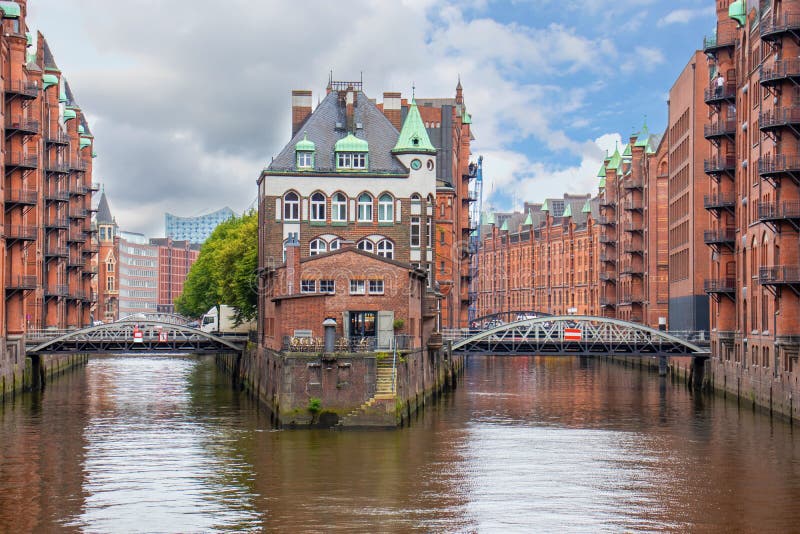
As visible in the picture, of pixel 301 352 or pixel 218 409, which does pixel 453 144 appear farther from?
pixel 301 352

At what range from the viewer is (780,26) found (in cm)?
6147

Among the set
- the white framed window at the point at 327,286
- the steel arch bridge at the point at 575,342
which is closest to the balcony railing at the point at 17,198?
the white framed window at the point at 327,286

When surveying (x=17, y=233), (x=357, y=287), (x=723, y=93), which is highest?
Answer: (x=723, y=93)

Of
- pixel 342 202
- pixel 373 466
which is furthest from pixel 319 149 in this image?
pixel 373 466

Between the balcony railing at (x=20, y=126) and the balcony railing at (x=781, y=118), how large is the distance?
40707 mm

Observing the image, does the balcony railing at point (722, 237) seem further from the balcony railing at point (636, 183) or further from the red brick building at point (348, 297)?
the balcony railing at point (636, 183)

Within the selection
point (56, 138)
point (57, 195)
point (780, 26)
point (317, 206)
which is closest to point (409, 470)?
point (780, 26)

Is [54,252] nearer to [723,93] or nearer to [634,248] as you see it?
[723,93]

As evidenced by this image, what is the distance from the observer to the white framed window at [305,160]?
8181 centimetres

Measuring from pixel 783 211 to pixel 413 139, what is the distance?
2776cm

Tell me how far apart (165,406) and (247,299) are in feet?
93.9

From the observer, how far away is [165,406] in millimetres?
72250

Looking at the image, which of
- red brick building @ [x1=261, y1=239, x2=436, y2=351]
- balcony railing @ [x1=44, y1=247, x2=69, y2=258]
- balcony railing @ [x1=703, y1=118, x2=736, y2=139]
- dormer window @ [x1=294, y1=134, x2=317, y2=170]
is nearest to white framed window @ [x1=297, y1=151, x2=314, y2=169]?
dormer window @ [x1=294, y1=134, x2=317, y2=170]

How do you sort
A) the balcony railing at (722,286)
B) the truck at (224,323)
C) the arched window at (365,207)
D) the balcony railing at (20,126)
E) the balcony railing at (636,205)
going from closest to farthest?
the balcony railing at (20,126) → the balcony railing at (722,286) → the arched window at (365,207) → the truck at (224,323) → the balcony railing at (636,205)
